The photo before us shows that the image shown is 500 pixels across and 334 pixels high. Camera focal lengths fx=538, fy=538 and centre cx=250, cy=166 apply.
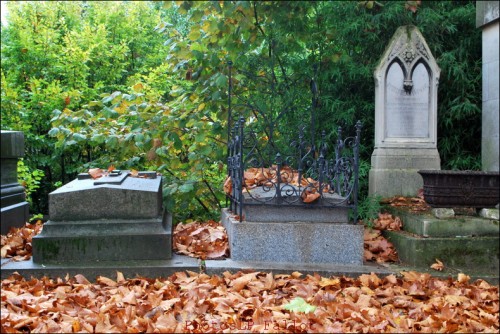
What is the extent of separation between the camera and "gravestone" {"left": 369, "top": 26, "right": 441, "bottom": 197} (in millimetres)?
5617

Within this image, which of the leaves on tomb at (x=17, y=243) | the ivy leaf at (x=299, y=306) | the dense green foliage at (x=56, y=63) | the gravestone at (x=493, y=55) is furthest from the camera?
the dense green foliage at (x=56, y=63)

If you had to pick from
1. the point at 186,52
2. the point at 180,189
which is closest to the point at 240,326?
the point at 180,189

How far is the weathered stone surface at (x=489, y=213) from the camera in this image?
353 centimetres

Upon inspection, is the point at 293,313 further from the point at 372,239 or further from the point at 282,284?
the point at 372,239

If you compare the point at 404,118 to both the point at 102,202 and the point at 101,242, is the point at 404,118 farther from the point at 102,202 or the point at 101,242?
the point at 101,242

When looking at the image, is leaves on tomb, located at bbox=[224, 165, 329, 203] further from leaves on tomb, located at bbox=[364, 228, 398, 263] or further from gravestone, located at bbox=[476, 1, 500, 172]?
gravestone, located at bbox=[476, 1, 500, 172]

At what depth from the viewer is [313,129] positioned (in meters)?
5.41

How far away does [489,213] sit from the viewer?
380 centimetres

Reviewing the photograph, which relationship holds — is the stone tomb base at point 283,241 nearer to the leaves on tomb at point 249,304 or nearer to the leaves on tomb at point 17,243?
the leaves on tomb at point 249,304

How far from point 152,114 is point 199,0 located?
2691 mm

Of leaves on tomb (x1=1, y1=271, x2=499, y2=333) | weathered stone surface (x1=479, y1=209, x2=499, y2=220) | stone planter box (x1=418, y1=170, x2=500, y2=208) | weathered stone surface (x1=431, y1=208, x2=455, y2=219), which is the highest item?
stone planter box (x1=418, y1=170, x2=500, y2=208)

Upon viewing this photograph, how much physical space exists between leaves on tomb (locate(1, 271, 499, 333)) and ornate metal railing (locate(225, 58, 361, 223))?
2.28ft

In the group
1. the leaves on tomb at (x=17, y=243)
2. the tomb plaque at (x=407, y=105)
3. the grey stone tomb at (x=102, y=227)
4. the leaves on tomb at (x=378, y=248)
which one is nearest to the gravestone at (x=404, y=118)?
the tomb plaque at (x=407, y=105)

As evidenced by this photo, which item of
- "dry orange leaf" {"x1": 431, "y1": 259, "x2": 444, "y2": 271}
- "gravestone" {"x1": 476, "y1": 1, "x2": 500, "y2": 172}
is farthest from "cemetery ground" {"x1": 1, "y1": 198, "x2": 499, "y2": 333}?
"gravestone" {"x1": 476, "y1": 1, "x2": 500, "y2": 172}
